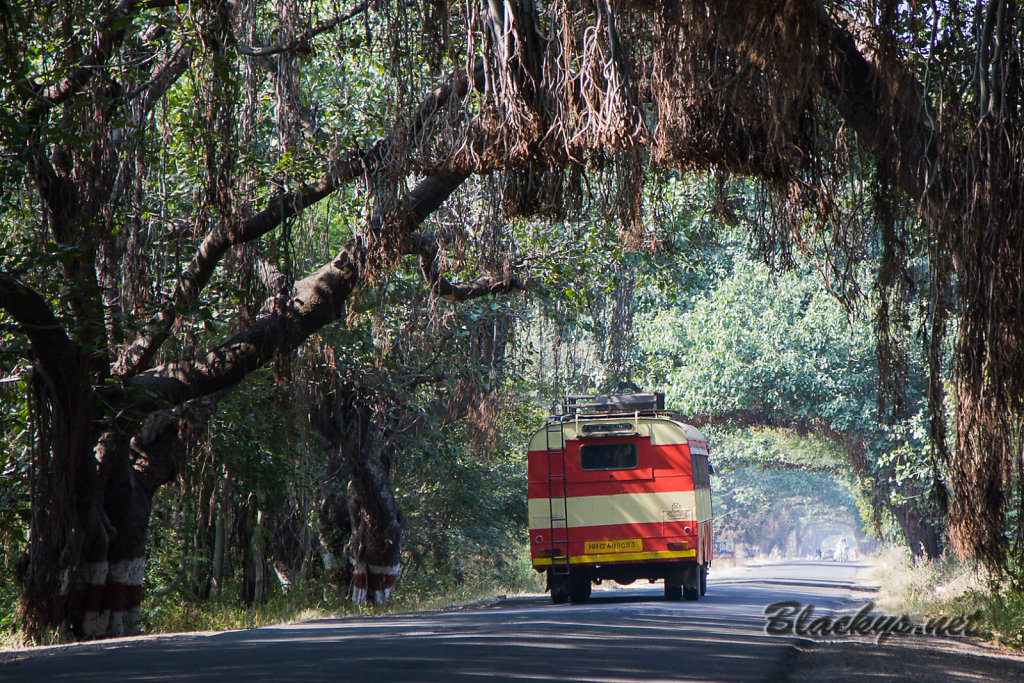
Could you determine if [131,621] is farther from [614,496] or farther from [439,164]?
[439,164]

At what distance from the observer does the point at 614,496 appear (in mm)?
19062

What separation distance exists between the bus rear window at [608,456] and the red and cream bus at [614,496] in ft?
0.06

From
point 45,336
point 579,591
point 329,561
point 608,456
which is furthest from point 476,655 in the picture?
point 329,561

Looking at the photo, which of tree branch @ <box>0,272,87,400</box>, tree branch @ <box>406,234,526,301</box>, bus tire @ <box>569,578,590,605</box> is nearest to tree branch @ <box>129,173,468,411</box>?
tree branch @ <box>406,234,526,301</box>

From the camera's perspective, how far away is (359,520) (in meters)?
23.3

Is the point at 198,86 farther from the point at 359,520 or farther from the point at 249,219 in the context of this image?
the point at 359,520

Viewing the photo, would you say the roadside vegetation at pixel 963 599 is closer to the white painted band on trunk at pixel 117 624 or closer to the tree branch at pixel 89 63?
the tree branch at pixel 89 63

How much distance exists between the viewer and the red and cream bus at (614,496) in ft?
62.1

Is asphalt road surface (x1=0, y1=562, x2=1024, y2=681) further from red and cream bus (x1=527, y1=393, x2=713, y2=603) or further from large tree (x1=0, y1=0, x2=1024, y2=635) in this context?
red and cream bus (x1=527, y1=393, x2=713, y2=603)

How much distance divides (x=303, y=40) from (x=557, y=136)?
496 cm

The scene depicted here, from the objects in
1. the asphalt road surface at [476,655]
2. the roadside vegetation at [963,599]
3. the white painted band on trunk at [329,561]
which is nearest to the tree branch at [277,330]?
the asphalt road surface at [476,655]

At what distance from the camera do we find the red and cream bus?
1894 cm

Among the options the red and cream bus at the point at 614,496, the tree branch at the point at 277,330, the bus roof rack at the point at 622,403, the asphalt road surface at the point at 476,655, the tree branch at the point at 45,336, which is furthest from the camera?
the bus roof rack at the point at 622,403

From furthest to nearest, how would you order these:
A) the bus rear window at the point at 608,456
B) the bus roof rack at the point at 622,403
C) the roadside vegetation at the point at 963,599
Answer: the bus roof rack at the point at 622,403, the bus rear window at the point at 608,456, the roadside vegetation at the point at 963,599
